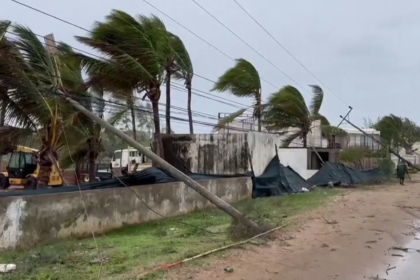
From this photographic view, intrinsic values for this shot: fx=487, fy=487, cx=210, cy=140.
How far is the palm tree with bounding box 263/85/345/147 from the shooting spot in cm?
3241

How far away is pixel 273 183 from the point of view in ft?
75.3

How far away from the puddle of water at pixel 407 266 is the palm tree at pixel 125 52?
36.0 feet

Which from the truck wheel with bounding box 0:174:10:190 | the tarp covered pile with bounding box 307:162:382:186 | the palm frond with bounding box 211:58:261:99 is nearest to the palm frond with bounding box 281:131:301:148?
the tarp covered pile with bounding box 307:162:382:186

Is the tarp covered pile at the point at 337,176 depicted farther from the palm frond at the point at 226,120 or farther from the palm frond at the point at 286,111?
the palm frond at the point at 226,120

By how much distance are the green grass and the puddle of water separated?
319 cm

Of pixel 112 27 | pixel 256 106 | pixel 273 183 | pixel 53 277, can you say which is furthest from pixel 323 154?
pixel 53 277

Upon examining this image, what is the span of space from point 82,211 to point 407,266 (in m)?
7.23

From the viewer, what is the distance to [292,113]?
109 ft

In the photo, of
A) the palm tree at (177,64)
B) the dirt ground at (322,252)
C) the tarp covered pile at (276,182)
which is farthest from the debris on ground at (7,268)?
the tarp covered pile at (276,182)

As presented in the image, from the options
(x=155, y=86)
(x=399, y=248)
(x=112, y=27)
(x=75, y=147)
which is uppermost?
(x=112, y=27)

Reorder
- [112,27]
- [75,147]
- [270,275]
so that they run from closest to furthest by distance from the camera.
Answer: [270,275], [112,27], [75,147]

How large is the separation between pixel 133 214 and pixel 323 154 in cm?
2470

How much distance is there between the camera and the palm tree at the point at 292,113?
32406 mm

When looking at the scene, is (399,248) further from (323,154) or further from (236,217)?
(323,154)
